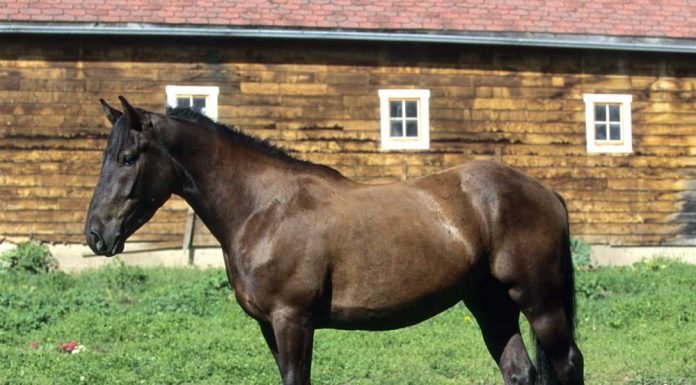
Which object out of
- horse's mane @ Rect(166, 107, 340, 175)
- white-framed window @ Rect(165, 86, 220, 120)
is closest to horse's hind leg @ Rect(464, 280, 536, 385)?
horse's mane @ Rect(166, 107, 340, 175)

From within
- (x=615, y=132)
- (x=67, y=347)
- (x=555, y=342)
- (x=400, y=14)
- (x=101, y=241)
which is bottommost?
(x=67, y=347)

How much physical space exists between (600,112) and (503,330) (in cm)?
1259

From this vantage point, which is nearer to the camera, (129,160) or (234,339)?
(129,160)

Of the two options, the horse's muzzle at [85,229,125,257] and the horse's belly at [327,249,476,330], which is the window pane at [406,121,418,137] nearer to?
the horse's belly at [327,249,476,330]

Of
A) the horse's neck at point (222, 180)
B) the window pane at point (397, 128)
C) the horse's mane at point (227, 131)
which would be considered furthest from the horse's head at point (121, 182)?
the window pane at point (397, 128)

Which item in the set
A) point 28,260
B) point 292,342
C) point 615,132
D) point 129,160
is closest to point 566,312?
point 292,342

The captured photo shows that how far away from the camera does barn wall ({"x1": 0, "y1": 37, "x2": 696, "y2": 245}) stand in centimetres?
1698

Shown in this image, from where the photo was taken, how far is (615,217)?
18.6 metres

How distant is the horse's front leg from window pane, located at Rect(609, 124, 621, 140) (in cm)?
1377

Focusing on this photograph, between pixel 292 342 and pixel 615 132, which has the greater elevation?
pixel 615 132

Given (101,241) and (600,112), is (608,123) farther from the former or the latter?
(101,241)

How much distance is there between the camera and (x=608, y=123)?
736 inches

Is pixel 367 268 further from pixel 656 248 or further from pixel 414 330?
pixel 656 248

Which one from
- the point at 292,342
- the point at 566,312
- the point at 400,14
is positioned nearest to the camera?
the point at 292,342
